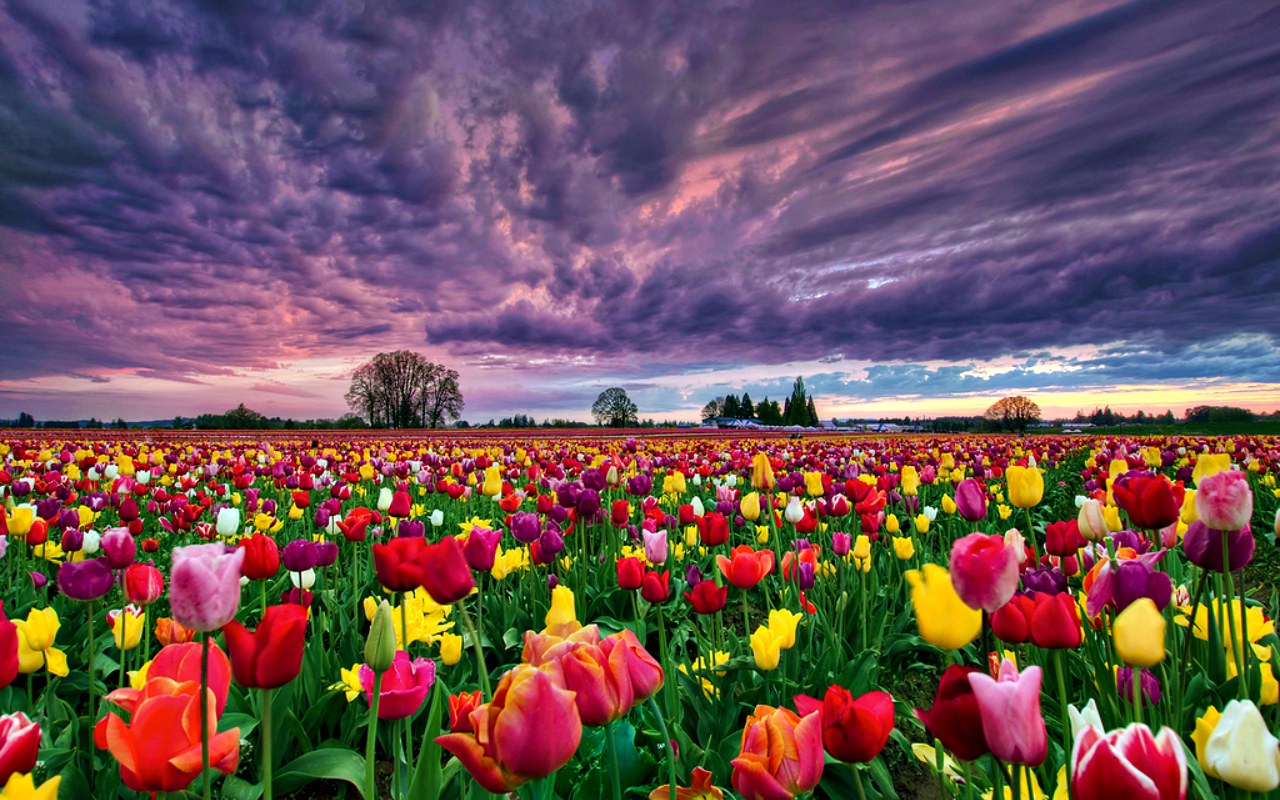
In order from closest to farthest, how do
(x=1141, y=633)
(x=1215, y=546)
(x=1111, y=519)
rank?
(x=1141, y=633), (x=1215, y=546), (x=1111, y=519)

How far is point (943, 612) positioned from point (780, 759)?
0.45 meters

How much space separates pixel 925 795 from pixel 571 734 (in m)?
2.13

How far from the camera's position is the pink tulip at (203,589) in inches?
40.5

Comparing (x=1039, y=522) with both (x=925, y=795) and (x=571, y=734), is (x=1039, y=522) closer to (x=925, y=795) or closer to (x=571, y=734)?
(x=925, y=795)

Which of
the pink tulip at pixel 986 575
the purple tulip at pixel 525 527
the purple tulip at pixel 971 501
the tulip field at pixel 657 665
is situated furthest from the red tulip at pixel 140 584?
the purple tulip at pixel 971 501

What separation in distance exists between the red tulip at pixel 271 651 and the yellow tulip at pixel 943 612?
1146mm

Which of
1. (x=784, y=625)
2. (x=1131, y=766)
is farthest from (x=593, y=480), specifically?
(x=1131, y=766)

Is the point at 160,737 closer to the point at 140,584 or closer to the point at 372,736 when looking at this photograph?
the point at 372,736

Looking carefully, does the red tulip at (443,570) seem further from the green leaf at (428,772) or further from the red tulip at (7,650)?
the red tulip at (7,650)

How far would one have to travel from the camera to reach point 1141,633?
3.77ft

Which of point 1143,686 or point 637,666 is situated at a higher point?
point 637,666

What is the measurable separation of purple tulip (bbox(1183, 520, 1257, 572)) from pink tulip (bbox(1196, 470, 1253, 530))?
0.08 meters

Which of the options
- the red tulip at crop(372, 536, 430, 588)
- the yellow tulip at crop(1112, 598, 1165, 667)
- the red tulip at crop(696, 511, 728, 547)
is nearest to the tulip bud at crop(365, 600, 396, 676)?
the red tulip at crop(372, 536, 430, 588)

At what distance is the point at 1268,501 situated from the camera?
7.56m
